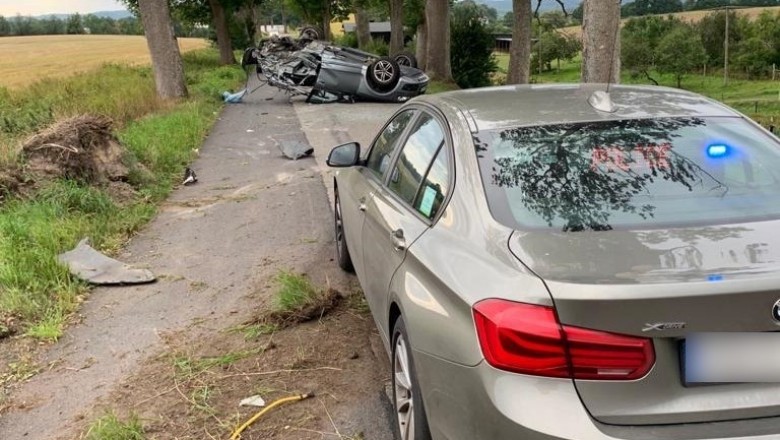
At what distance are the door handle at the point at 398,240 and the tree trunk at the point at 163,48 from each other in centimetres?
1473

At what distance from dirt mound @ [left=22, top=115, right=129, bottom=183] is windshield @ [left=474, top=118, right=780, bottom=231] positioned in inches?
245

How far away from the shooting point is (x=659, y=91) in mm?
3717

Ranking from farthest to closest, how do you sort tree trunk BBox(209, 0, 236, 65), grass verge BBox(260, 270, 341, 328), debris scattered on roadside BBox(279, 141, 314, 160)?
tree trunk BBox(209, 0, 236, 65) → debris scattered on roadside BBox(279, 141, 314, 160) → grass verge BBox(260, 270, 341, 328)

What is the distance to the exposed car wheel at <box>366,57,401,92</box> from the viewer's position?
57.3 feet

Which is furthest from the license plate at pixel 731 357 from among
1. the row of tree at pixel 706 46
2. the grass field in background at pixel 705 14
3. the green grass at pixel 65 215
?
the grass field in background at pixel 705 14

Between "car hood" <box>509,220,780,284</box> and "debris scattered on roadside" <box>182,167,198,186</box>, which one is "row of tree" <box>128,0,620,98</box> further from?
"debris scattered on roadside" <box>182,167,198,186</box>

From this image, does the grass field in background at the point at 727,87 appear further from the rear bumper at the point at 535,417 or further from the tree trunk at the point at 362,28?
the rear bumper at the point at 535,417

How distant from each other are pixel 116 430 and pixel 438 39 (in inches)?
866

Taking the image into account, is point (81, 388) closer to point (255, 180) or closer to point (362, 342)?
point (362, 342)

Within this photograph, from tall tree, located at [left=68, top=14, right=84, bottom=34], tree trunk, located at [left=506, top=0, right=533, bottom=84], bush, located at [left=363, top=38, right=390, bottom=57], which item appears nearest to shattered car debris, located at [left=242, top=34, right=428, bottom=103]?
tree trunk, located at [left=506, top=0, right=533, bottom=84]

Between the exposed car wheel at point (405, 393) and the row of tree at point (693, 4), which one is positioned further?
the row of tree at point (693, 4)

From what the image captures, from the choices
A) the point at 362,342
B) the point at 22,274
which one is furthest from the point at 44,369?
the point at 362,342

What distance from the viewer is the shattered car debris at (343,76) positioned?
17.6 metres

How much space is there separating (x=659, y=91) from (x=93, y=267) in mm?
4586
